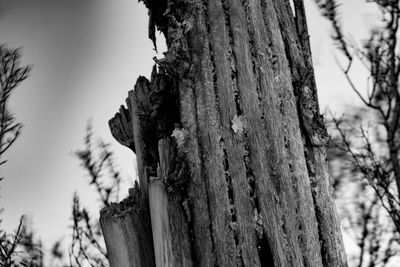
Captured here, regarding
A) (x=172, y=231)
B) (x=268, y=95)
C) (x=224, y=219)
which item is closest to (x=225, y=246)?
(x=224, y=219)

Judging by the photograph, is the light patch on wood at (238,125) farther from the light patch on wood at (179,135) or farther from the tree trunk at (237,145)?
the light patch on wood at (179,135)

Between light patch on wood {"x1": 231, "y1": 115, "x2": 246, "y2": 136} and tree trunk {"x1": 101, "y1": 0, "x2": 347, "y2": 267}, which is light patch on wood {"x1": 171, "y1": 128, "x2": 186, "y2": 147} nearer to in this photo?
tree trunk {"x1": 101, "y1": 0, "x2": 347, "y2": 267}

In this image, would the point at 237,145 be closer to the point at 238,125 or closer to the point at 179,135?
the point at 238,125

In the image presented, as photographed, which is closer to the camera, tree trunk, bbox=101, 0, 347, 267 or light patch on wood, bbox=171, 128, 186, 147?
tree trunk, bbox=101, 0, 347, 267

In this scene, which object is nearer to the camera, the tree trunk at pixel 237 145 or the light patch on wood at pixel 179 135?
the tree trunk at pixel 237 145

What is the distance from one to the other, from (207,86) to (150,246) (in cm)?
67

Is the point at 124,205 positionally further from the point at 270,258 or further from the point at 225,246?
the point at 270,258

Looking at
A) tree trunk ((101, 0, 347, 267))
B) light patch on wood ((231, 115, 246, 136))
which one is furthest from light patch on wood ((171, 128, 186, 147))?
light patch on wood ((231, 115, 246, 136))

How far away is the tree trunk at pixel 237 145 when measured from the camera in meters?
1.65

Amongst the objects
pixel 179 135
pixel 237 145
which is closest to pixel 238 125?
pixel 237 145

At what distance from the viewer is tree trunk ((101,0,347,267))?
165 cm

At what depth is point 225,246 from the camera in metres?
1.64

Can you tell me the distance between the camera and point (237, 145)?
1.72m

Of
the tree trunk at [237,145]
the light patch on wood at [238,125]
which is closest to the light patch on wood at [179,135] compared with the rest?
the tree trunk at [237,145]
